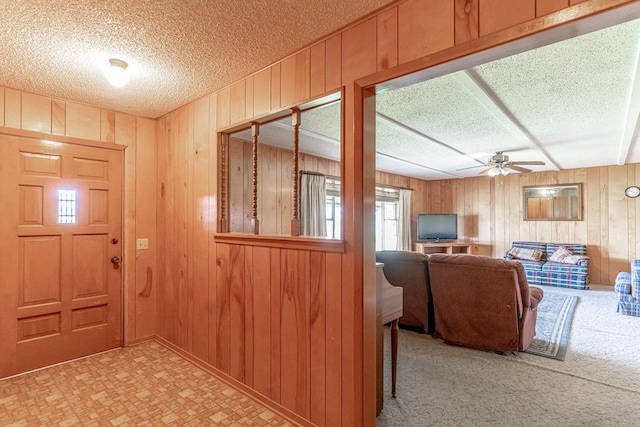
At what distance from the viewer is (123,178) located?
3207 mm

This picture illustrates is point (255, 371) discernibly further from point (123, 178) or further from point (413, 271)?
point (123, 178)

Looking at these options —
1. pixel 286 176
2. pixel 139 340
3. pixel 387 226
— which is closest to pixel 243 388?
pixel 139 340

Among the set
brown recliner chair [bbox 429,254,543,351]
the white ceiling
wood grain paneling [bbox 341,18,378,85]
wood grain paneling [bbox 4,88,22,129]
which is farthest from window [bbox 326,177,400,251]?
wood grain paneling [bbox 4,88,22,129]

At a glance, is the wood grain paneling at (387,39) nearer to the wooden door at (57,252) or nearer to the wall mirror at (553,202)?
the wooden door at (57,252)

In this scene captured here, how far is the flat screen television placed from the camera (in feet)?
25.1

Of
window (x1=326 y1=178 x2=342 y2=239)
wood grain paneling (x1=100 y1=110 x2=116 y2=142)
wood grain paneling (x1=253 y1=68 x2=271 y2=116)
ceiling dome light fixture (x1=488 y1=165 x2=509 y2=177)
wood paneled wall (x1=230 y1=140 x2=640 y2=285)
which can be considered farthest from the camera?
window (x1=326 y1=178 x2=342 y2=239)

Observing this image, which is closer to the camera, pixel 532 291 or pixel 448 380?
pixel 448 380

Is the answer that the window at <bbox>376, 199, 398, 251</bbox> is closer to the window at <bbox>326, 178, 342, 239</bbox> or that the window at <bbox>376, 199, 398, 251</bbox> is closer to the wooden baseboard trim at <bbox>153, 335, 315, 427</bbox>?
the window at <bbox>326, 178, 342, 239</bbox>

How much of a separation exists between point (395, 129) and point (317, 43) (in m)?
2.03

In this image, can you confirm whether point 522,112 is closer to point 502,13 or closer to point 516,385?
point 502,13

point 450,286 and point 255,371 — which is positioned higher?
point 450,286

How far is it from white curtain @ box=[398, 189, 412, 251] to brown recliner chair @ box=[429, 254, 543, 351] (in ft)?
13.0

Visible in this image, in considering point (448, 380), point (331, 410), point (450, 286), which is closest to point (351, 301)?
point (331, 410)

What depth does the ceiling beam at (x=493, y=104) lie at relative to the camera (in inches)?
95.3
